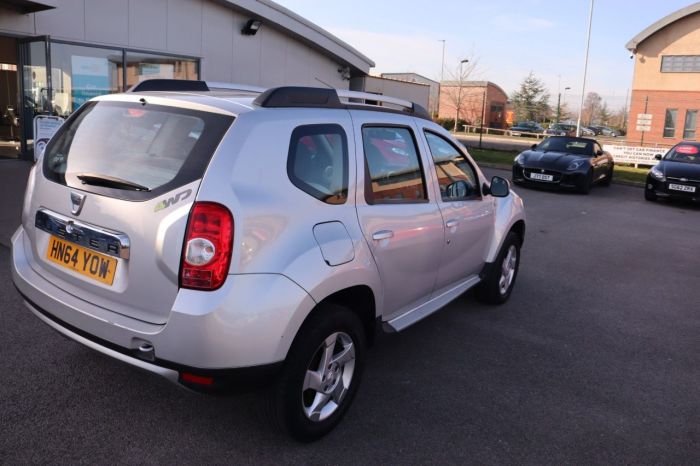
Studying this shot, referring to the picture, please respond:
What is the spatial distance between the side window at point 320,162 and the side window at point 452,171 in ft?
3.68

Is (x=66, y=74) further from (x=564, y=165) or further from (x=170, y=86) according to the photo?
(x=564, y=165)

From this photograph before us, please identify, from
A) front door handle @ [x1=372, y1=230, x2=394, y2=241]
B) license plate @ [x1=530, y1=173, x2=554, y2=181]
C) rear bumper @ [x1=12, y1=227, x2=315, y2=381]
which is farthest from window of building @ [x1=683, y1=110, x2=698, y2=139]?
rear bumper @ [x1=12, y1=227, x2=315, y2=381]

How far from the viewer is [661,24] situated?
3234 centimetres

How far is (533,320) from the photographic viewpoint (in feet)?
17.1

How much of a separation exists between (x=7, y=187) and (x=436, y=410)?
8920mm

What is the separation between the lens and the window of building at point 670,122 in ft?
111

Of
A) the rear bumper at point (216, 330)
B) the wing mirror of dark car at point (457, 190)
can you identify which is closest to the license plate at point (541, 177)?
the wing mirror of dark car at point (457, 190)

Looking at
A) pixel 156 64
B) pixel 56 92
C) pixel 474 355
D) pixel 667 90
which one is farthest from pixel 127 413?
pixel 667 90

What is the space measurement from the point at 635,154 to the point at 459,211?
68.7 feet

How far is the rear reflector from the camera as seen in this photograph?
2.54 m

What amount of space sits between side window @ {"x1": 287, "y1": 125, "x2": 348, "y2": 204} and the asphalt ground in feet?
3.68

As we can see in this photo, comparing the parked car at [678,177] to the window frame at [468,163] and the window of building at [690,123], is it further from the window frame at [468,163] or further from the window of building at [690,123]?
the window of building at [690,123]

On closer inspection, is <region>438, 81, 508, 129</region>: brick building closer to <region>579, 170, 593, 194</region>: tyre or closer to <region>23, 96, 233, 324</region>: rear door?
<region>579, 170, 593, 194</region>: tyre

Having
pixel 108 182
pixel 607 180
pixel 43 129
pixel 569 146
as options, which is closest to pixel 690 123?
pixel 607 180
